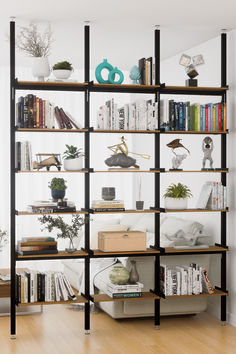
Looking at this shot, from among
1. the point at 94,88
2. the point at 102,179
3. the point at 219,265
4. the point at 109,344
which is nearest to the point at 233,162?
the point at 219,265

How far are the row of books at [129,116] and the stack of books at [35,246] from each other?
104cm

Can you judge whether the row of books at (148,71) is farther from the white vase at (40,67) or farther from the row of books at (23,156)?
the row of books at (23,156)

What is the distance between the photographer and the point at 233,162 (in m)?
4.96

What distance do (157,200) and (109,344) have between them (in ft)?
4.13

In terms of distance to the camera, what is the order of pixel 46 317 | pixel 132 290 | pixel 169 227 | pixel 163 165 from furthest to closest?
pixel 163 165
pixel 169 227
pixel 46 317
pixel 132 290

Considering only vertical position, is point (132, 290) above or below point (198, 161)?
below

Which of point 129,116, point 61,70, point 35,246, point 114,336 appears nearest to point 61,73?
point 61,70

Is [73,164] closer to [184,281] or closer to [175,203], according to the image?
[175,203]

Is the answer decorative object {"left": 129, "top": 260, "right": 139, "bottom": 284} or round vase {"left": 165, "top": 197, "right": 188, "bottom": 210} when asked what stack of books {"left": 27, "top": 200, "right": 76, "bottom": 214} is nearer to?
decorative object {"left": 129, "top": 260, "right": 139, "bottom": 284}

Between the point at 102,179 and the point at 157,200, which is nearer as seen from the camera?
the point at 157,200

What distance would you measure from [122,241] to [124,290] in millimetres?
403

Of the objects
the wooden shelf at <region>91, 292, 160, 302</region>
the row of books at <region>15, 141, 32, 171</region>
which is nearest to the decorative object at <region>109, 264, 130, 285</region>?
the wooden shelf at <region>91, 292, 160, 302</region>

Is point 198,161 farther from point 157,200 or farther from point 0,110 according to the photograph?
point 0,110

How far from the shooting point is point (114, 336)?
4570 millimetres
